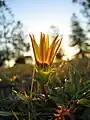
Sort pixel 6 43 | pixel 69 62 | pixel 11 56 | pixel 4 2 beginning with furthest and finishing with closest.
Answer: pixel 11 56
pixel 6 43
pixel 4 2
pixel 69 62

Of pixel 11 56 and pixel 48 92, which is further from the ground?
pixel 48 92

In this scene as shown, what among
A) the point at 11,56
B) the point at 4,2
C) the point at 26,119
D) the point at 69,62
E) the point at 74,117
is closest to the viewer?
the point at 74,117

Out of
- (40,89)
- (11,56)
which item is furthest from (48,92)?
(11,56)

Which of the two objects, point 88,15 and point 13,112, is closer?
point 13,112

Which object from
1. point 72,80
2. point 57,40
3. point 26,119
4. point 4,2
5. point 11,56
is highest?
point 4,2

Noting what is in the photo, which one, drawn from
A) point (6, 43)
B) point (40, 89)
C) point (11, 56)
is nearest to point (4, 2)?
point (6, 43)

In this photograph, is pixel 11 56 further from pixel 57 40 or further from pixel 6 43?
pixel 57 40
